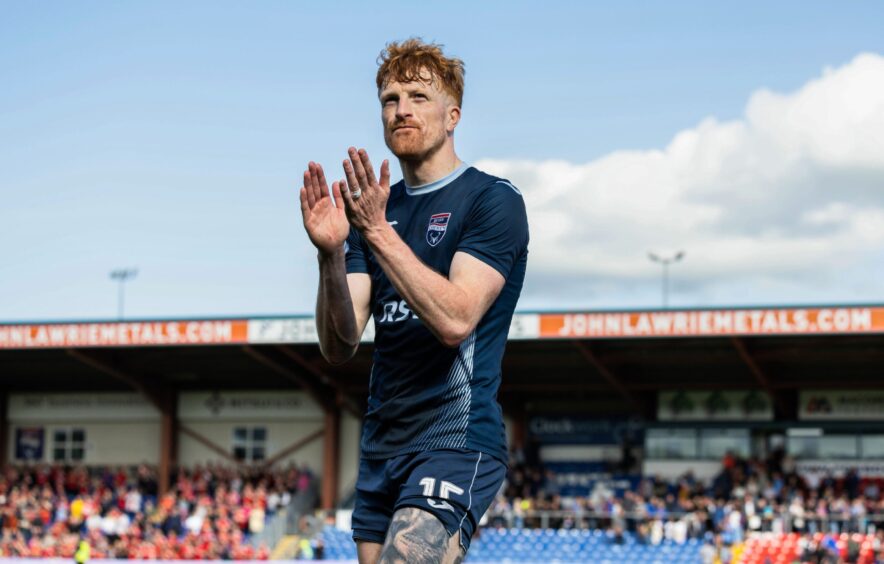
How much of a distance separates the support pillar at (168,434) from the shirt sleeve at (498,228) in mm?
37853

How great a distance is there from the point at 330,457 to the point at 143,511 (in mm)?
5810

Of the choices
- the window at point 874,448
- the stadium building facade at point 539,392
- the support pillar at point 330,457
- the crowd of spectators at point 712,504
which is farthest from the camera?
the support pillar at point 330,457

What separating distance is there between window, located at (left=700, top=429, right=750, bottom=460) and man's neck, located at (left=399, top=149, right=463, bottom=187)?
34026 millimetres

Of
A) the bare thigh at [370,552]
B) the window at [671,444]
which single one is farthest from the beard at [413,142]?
the window at [671,444]

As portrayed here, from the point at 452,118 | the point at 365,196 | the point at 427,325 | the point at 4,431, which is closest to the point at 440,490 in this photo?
the point at 427,325

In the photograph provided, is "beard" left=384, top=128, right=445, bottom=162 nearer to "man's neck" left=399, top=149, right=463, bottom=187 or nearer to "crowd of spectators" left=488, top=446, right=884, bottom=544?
"man's neck" left=399, top=149, right=463, bottom=187

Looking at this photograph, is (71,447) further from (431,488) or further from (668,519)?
(431,488)

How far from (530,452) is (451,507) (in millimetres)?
36512

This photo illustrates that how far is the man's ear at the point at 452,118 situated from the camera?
4.75m

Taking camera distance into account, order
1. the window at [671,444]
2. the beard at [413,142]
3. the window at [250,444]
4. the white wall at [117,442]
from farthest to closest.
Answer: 1. the white wall at [117,442]
2. the window at [250,444]
3. the window at [671,444]
4. the beard at [413,142]

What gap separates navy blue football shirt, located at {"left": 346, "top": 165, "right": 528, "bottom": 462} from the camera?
4602 mm

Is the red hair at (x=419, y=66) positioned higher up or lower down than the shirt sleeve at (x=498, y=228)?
higher up

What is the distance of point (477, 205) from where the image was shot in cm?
466

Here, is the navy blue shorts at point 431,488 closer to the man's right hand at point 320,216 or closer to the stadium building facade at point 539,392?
the man's right hand at point 320,216
